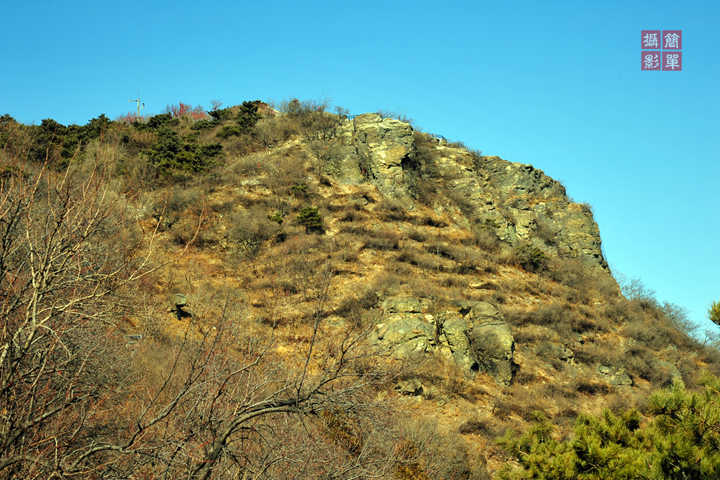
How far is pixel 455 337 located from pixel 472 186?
15.9 meters

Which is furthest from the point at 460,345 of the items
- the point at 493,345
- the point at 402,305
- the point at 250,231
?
the point at 250,231

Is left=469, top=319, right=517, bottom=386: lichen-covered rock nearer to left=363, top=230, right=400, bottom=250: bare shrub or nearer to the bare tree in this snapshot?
left=363, top=230, right=400, bottom=250: bare shrub

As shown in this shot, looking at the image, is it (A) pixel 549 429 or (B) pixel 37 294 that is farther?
(A) pixel 549 429

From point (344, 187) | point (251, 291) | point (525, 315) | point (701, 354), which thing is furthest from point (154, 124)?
point (701, 354)

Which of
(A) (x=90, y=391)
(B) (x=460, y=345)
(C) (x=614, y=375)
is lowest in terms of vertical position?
(C) (x=614, y=375)

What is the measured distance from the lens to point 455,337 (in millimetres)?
17766

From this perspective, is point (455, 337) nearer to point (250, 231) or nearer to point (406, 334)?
point (406, 334)

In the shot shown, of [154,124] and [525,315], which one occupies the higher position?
[154,124]

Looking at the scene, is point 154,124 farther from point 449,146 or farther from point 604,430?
point 604,430

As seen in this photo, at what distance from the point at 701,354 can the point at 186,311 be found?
23460mm

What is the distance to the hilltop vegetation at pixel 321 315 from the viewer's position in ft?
17.2

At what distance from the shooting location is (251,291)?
786 inches

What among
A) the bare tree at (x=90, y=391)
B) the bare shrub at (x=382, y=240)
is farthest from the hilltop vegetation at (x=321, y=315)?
the bare shrub at (x=382, y=240)

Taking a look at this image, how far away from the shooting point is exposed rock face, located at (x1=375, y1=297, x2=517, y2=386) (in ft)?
56.5
